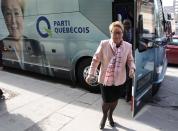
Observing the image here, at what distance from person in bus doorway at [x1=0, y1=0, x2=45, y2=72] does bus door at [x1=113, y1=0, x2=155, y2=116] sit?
2803mm

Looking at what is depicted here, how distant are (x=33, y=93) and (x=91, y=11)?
7.85 feet

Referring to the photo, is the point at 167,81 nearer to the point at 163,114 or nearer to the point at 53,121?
the point at 163,114

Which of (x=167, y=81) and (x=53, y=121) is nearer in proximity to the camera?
(x=53, y=121)

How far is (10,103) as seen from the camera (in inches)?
219

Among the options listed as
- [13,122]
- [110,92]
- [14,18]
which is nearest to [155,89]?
[110,92]

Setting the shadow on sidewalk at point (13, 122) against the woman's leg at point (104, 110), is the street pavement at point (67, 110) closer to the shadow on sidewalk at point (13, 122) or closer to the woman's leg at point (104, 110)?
the shadow on sidewalk at point (13, 122)

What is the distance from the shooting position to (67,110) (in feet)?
17.0

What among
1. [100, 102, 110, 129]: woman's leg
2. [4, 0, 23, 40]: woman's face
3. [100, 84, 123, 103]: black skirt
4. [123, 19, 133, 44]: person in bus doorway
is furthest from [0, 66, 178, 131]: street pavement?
[4, 0, 23, 40]: woman's face

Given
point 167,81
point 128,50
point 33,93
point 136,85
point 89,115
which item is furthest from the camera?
point 167,81

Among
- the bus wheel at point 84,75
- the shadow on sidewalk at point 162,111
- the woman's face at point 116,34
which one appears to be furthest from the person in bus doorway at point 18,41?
the woman's face at point 116,34

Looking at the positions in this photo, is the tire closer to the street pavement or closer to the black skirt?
the street pavement

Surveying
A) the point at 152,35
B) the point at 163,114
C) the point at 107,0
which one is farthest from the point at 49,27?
the point at 163,114

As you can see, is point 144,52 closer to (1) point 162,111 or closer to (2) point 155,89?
(1) point 162,111

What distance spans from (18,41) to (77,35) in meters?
2.40
